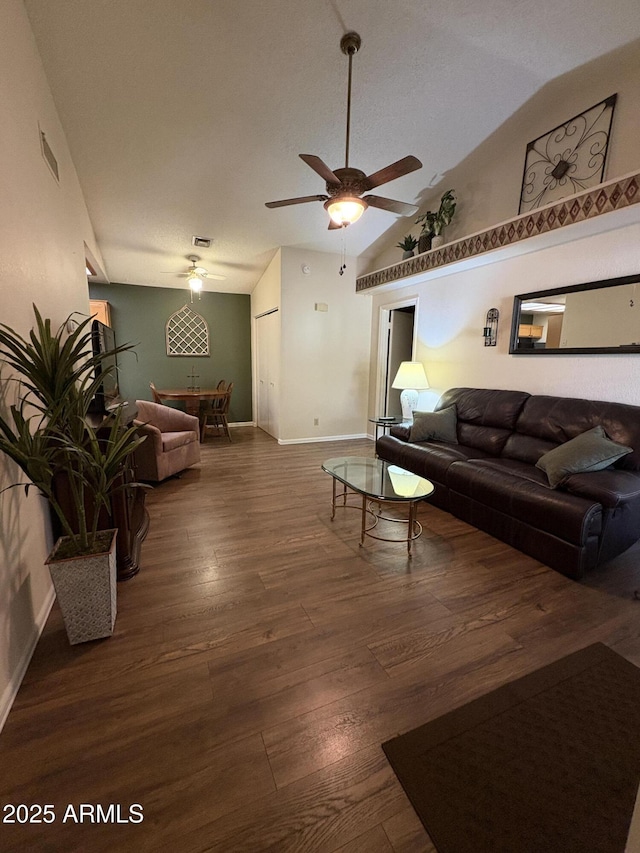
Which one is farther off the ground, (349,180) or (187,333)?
(349,180)

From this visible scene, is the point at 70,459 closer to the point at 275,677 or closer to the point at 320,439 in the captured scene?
the point at 275,677

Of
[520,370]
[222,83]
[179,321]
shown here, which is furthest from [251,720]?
[179,321]

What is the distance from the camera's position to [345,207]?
2266 millimetres

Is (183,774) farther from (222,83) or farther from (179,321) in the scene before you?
(179,321)

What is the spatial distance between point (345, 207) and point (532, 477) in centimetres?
233

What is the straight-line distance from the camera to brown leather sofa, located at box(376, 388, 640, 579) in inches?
88.0

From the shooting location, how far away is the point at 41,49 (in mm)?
2295

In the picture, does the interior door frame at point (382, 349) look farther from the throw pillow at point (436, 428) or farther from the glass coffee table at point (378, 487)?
the glass coffee table at point (378, 487)

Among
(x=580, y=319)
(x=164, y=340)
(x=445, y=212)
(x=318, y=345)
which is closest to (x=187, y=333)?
(x=164, y=340)

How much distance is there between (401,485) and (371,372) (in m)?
3.59

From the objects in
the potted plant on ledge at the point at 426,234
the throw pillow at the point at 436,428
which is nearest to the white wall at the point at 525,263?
the potted plant on ledge at the point at 426,234

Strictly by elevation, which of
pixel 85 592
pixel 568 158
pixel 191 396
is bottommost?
pixel 85 592

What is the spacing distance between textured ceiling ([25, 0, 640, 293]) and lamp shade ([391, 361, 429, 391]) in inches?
78.6

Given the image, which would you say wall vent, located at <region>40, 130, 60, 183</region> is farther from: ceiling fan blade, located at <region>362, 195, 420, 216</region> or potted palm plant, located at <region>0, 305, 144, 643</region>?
ceiling fan blade, located at <region>362, 195, 420, 216</region>
